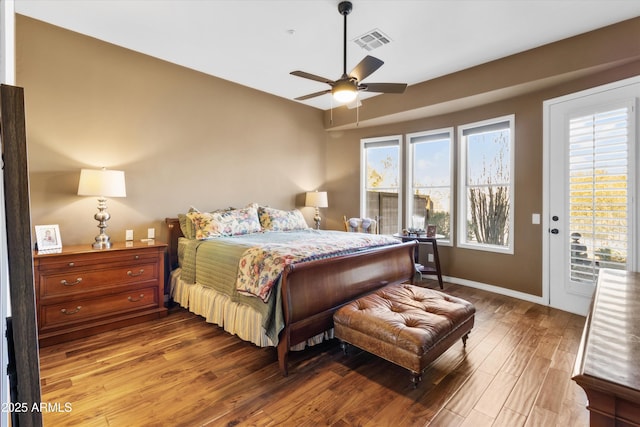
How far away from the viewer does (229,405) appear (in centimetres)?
183

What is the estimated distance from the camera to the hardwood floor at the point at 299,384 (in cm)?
173

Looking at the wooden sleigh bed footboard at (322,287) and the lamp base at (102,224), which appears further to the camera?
the lamp base at (102,224)

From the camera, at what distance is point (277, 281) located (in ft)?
7.21

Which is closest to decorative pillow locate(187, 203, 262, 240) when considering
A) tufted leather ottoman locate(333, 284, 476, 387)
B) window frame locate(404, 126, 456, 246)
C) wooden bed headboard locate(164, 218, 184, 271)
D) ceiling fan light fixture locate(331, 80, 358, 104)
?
wooden bed headboard locate(164, 218, 184, 271)

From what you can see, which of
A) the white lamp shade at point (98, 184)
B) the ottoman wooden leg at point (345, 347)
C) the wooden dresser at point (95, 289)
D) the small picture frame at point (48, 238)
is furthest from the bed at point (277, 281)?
the small picture frame at point (48, 238)

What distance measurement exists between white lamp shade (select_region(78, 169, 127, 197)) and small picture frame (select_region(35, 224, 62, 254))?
397mm

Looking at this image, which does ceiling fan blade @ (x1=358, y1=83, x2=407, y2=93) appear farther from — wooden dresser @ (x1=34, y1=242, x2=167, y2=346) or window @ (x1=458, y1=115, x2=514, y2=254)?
wooden dresser @ (x1=34, y1=242, x2=167, y2=346)

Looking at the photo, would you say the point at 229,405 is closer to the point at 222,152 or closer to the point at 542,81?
the point at 222,152

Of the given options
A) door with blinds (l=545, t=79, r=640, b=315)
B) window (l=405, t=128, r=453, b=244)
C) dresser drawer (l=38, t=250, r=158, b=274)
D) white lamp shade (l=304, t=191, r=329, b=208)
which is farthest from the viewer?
white lamp shade (l=304, t=191, r=329, b=208)

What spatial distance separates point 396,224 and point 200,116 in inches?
138

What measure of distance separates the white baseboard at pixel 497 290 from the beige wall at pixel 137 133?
2991 mm

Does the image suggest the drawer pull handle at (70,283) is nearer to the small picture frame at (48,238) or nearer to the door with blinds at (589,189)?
the small picture frame at (48,238)

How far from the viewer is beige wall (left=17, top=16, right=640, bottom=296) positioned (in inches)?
116

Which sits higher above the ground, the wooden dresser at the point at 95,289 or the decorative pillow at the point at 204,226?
the decorative pillow at the point at 204,226
